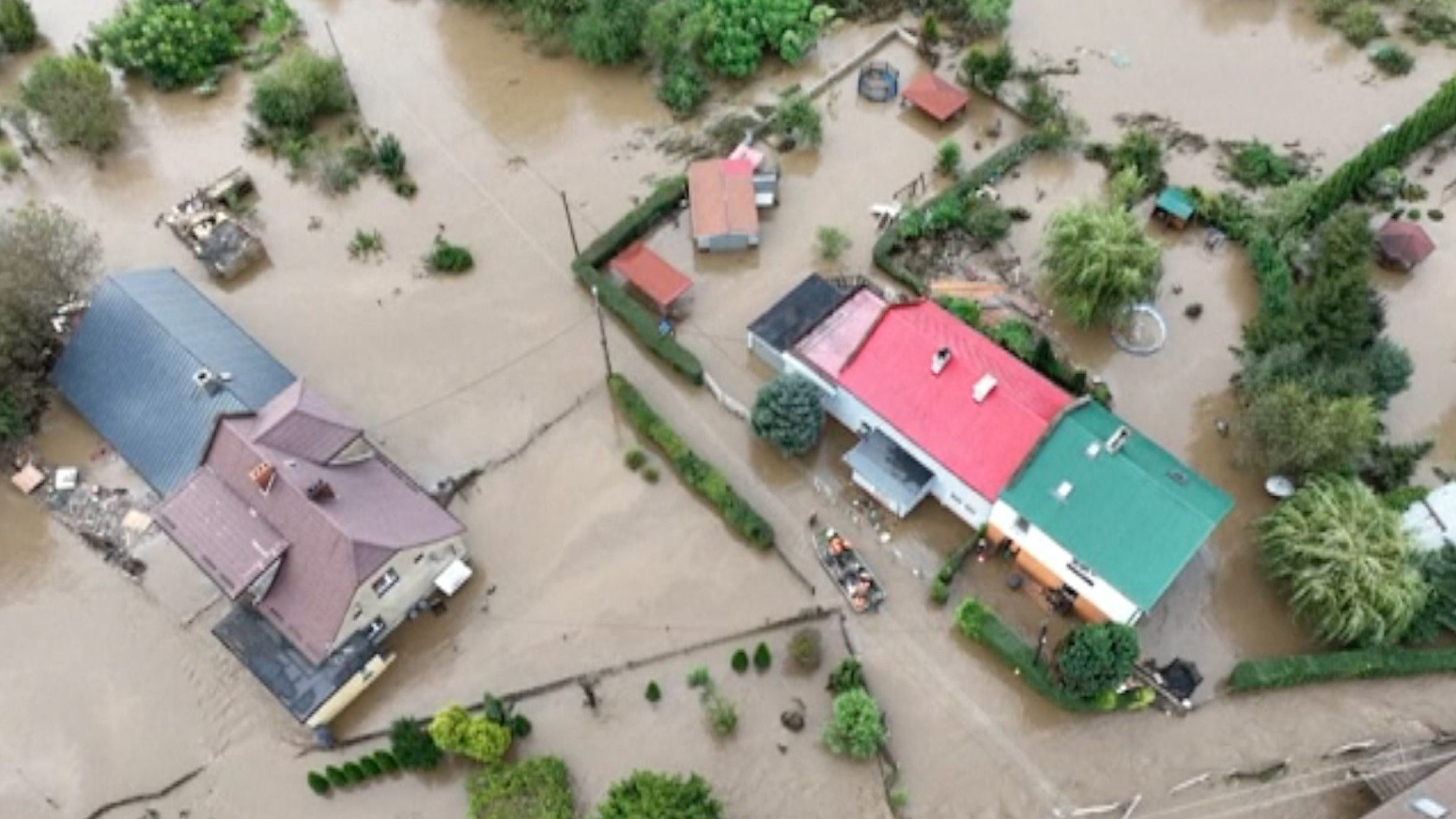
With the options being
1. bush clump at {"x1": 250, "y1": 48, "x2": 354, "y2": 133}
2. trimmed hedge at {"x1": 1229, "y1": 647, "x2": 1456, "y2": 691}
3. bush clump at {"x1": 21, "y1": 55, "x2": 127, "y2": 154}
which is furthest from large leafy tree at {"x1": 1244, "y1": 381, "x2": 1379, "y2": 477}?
bush clump at {"x1": 21, "y1": 55, "x2": 127, "y2": 154}

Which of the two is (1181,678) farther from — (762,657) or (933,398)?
(762,657)

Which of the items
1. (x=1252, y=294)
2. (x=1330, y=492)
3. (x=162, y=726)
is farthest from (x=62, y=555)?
(x=1252, y=294)

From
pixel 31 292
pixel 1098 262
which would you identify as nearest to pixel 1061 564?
pixel 1098 262

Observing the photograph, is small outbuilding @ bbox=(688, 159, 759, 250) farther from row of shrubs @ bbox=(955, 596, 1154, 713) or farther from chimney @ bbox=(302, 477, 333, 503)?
chimney @ bbox=(302, 477, 333, 503)

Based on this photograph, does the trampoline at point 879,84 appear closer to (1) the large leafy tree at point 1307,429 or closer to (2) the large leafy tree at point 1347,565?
(1) the large leafy tree at point 1307,429

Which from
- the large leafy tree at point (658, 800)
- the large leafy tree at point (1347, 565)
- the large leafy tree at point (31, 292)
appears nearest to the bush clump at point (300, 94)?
the large leafy tree at point (31, 292)

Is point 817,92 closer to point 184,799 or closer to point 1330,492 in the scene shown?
point 1330,492
